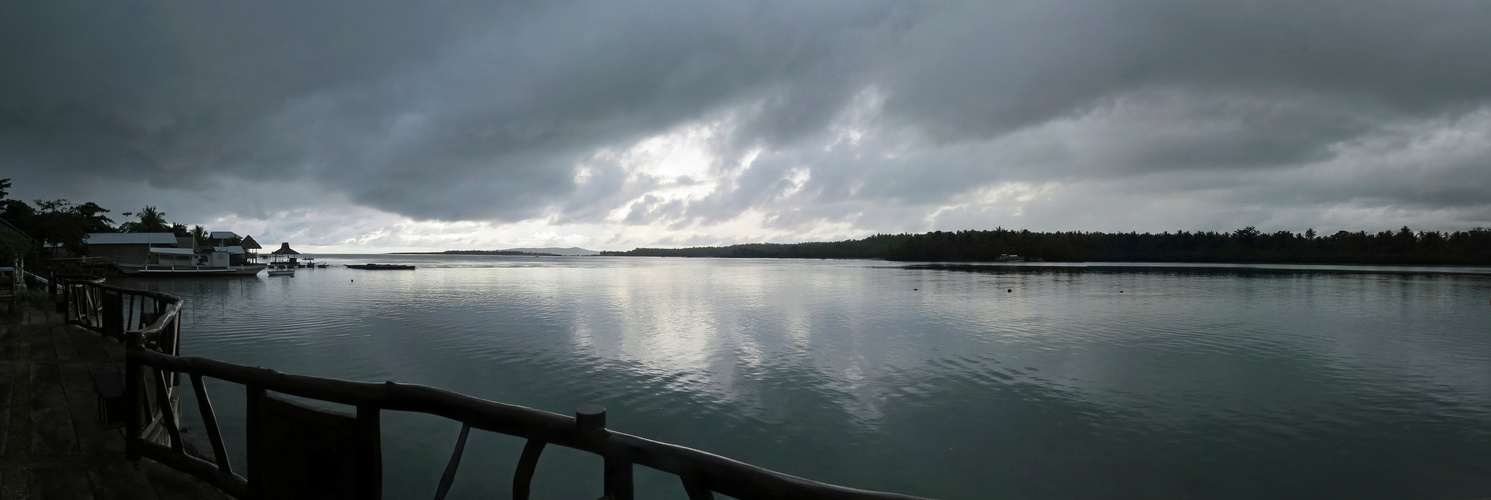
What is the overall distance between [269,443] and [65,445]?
2819 millimetres

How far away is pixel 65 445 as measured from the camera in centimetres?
460

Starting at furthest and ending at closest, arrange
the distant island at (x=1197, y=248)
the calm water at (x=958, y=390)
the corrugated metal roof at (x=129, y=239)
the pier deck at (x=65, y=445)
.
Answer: the distant island at (x=1197, y=248) → the corrugated metal roof at (x=129, y=239) → the calm water at (x=958, y=390) → the pier deck at (x=65, y=445)

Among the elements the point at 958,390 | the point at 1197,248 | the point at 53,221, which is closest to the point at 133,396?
the point at 958,390

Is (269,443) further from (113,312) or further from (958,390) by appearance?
(958,390)

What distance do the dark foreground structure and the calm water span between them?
3844 millimetres

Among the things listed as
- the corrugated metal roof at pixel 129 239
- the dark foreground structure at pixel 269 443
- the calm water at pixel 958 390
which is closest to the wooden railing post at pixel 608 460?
the dark foreground structure at pixel 269 443

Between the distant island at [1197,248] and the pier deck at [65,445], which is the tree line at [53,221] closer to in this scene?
the pier deck at [65,445]

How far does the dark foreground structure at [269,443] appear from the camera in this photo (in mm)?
2338

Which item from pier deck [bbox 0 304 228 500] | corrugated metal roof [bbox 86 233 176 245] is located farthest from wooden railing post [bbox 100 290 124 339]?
corrugated metal roof [bbox 86 233 176 245]

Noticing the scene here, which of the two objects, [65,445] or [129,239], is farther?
[129,239]

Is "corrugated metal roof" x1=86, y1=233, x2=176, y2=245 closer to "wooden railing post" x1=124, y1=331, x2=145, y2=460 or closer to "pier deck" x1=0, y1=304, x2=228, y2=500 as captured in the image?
"pier deck" x1=0, y1=304, x2=228, y2=500

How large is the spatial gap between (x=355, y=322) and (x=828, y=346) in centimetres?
1868

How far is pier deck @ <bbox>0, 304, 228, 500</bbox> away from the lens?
3951 mm

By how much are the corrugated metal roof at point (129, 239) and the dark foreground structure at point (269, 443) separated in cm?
6925
